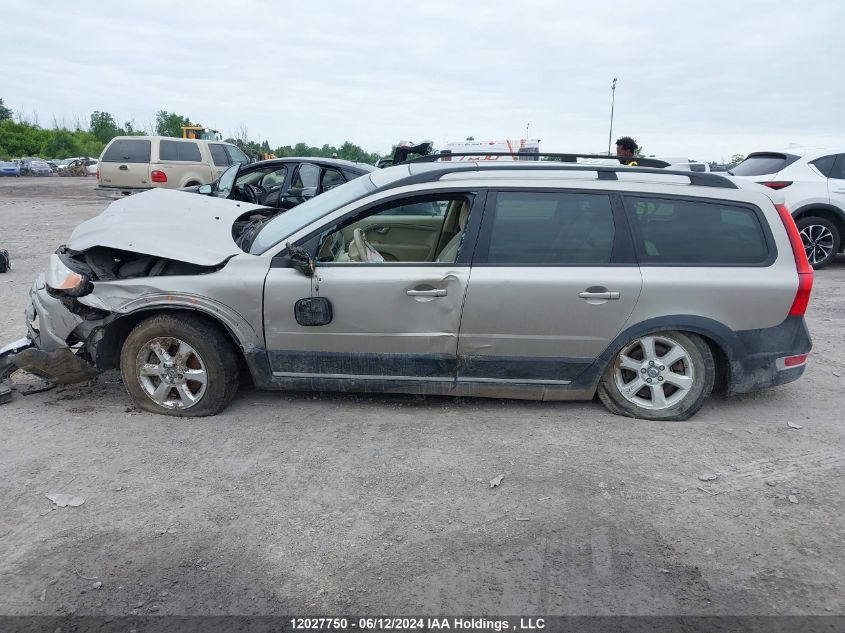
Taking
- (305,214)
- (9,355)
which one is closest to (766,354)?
(305,214)

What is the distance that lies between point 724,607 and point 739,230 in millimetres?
2454

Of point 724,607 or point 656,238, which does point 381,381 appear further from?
point 724,607

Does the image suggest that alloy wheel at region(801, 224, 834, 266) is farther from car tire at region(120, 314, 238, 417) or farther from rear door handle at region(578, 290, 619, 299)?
car tire at region(120, 314, 238, 417)

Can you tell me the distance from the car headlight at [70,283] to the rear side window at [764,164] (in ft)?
29.9

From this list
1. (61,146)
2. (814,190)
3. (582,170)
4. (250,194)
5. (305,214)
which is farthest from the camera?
(61,146)

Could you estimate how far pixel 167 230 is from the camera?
164 inches

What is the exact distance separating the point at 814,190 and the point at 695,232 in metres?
6.43

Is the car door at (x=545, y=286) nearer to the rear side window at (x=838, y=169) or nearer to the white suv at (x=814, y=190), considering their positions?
the white suv at (x=814, y=190)

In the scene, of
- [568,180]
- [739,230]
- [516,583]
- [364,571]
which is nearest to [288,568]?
[364,571]

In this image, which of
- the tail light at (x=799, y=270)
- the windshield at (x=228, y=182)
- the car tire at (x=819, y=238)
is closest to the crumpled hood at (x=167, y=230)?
the tail light at (x=799, y=270)

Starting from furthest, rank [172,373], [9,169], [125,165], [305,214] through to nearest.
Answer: [9,169] < [125,165] < [305,214] < [172,373]

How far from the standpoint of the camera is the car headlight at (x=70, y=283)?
3881 millimetres

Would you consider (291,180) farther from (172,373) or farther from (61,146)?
(61,146)

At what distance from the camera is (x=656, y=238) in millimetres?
3959
